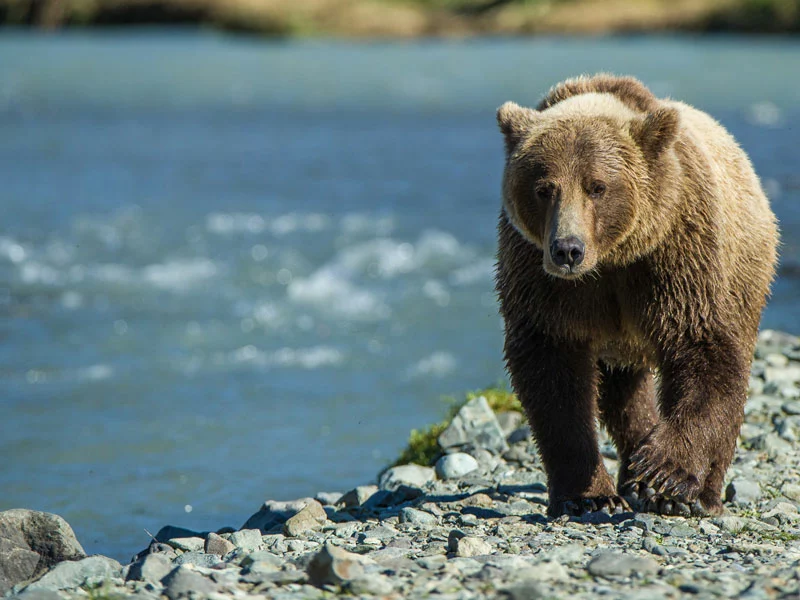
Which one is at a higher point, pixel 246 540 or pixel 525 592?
pixel 525 592

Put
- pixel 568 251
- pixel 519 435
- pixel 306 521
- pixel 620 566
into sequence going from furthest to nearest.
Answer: pixel 519 435
pixel 306 521
pixel 568 251
pixel 620 566

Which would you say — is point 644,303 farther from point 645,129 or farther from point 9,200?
point 9,200

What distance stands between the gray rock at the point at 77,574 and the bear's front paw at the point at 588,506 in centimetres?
211

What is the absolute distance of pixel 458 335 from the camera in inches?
477

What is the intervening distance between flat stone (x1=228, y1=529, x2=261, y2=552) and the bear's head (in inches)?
73.6

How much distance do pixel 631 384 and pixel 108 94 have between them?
3064 cm

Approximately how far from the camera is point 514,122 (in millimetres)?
5754

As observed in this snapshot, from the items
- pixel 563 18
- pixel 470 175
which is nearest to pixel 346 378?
pixel 470 175

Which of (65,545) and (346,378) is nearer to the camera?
(65,545)

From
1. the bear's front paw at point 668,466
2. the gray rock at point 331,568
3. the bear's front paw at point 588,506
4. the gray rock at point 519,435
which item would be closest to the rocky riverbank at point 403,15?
the gray rock at point 519,435

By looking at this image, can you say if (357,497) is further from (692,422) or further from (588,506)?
(692,422)

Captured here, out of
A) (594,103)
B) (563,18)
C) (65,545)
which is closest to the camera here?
(65,545)

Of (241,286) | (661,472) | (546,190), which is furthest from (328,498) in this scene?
(241,286)

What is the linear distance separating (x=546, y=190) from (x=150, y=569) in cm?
237
